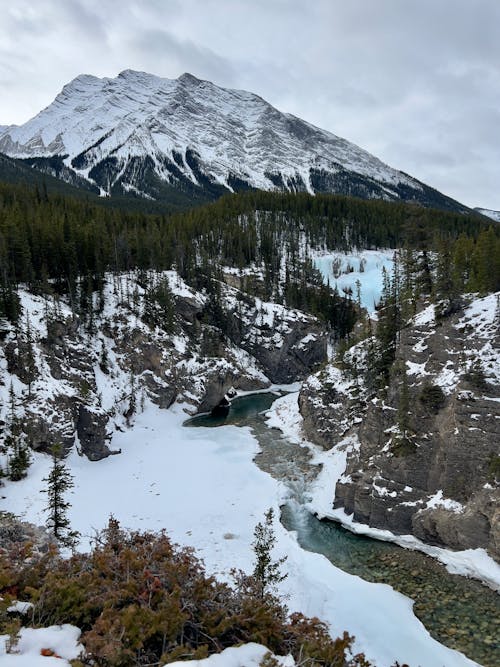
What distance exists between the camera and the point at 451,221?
147 meters

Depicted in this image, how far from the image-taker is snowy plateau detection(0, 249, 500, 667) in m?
16.6

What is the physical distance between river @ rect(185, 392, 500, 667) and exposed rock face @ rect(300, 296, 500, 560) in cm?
212

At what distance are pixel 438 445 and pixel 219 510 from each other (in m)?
15.8

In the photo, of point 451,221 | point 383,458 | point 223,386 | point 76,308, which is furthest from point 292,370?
point 451,221

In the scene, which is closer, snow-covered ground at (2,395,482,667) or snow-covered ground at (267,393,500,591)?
snow-covered ground at (2,395,482,667)

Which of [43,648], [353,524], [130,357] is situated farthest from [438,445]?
[130,357]

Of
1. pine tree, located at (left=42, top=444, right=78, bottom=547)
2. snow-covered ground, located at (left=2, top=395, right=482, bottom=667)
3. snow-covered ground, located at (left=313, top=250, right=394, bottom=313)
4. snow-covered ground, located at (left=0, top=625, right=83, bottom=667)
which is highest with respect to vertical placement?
snow-covered ground, located at (left=313, top=250, right=394, bottom=313)

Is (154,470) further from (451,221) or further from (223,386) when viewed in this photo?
Result: (451,221)

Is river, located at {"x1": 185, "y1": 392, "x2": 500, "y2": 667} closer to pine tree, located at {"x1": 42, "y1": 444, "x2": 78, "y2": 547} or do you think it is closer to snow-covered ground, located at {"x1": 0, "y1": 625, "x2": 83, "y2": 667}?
pine tree, located at {"x1": 42, "y1": 444, "x2": 78, "y2": 547}

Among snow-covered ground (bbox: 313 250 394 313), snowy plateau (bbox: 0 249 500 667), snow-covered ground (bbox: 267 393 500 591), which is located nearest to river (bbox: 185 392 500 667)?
snow-covered ground (bbox: 267 393 500 591)

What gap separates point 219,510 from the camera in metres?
28.1

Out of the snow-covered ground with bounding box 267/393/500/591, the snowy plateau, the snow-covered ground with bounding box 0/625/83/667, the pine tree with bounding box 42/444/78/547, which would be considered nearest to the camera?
the snow-covered ground with bounding box 0/625/83/667

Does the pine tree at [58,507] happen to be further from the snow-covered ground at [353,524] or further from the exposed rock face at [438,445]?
the exposed rock face at [438,445]

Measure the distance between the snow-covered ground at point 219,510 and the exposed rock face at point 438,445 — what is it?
5620 mm
